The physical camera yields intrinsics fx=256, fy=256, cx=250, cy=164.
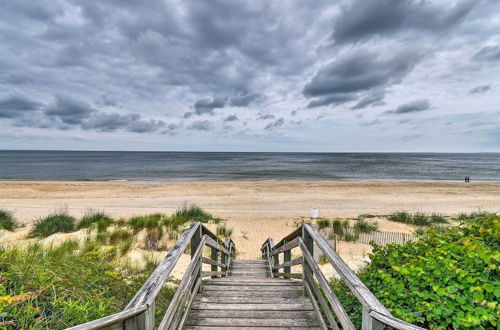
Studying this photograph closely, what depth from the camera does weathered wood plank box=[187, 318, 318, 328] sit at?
287 centimetres

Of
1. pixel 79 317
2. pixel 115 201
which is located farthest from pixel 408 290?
pixel 115 201

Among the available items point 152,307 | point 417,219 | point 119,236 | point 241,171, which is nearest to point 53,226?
point 119,236

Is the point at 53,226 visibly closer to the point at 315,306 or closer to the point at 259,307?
the point at 259,307

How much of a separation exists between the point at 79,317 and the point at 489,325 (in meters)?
3.73

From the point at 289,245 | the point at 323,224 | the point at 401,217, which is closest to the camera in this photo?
the point at 289,245

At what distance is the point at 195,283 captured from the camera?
3.59 m

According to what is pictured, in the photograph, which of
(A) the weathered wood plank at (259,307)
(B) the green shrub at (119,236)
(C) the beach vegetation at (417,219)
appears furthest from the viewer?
(C) the beach vegetation at (417,219)

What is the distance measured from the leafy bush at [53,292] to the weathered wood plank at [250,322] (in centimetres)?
104

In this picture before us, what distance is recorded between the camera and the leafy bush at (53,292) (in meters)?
2.33

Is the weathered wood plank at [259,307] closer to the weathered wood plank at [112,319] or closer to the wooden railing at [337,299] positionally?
the wooden railing at [337,299]

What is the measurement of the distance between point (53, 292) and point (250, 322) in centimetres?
216

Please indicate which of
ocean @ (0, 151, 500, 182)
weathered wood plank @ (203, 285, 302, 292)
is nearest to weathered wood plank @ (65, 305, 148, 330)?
weathered wood plank @ (203, 285, 302, 292)

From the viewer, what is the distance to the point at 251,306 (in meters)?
3.23

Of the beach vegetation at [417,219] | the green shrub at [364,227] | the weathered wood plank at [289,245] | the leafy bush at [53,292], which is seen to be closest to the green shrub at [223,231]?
the green shrub at [364,227]
